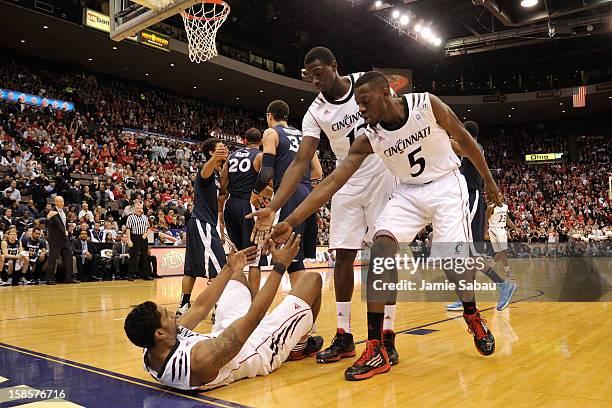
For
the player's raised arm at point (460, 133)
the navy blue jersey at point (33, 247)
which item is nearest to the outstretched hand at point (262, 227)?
the player's raised arm at point (460, 133)

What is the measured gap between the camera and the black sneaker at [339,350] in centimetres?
316

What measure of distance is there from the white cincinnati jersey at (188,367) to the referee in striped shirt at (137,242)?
30.8 ft

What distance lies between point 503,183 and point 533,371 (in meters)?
31.7

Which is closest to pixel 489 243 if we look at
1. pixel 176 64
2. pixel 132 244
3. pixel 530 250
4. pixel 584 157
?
pixel 132 244

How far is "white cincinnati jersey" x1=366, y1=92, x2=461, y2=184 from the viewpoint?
3010 millimetres

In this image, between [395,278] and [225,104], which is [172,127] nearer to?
[225,104]

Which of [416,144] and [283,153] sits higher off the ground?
[283,153]

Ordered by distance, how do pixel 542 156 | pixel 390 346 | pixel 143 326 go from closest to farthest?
pixel 143 326
pixel 390 346
pixel 542 156

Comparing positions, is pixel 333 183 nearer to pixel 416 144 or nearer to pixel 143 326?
pixel 416 144

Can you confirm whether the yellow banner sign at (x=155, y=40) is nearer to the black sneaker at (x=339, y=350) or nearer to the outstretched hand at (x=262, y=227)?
the outstretched hand at (x=262, y=227)

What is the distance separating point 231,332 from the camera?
2471mm

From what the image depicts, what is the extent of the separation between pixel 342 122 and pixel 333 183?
593 millimetres

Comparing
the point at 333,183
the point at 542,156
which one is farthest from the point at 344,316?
the point at 542,156

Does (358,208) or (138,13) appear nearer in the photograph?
(358,208)
